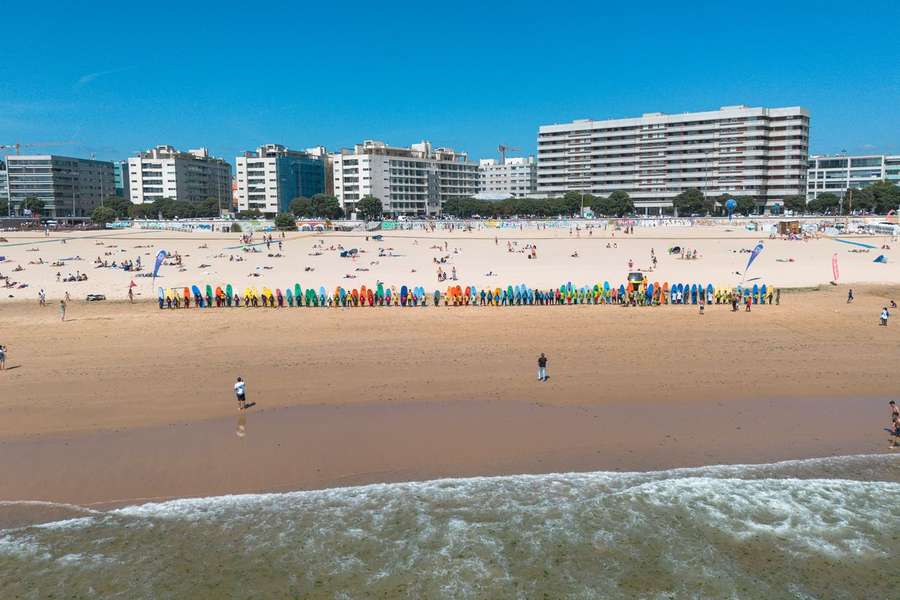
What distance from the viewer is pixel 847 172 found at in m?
147

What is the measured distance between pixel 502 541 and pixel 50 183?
17561 centimetres

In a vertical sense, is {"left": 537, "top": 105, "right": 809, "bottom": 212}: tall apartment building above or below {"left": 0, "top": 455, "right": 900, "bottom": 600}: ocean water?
above

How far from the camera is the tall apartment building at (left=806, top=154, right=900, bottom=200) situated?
144125 mm

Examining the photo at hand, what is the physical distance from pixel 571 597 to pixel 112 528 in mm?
7631

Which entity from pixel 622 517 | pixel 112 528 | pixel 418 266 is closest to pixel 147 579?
pixel 112 528

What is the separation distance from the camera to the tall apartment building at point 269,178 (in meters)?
148

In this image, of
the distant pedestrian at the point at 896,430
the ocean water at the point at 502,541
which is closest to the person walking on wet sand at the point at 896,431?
the distant pedestrian at the point at 896,430

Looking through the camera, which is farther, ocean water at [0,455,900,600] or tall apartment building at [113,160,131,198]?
tall apartment building at [113,160,131,198]

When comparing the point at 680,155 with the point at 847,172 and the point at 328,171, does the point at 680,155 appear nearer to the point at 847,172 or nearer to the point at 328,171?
the point at 847,172

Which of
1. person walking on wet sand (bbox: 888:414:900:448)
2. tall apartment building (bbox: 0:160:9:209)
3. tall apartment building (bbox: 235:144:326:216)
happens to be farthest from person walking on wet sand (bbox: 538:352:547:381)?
tall apartment building (bbox: 0:160:9:209)

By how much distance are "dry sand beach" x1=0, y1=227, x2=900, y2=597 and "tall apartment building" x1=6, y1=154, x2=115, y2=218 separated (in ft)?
490

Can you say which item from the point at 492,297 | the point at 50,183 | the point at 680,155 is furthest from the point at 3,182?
the point at 492,297

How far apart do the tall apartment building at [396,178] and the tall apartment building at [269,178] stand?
10318 mm

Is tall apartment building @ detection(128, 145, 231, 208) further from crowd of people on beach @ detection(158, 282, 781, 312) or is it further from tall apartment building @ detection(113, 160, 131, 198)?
crowd of people on beach @ detection(158, 282, 781, 312)
